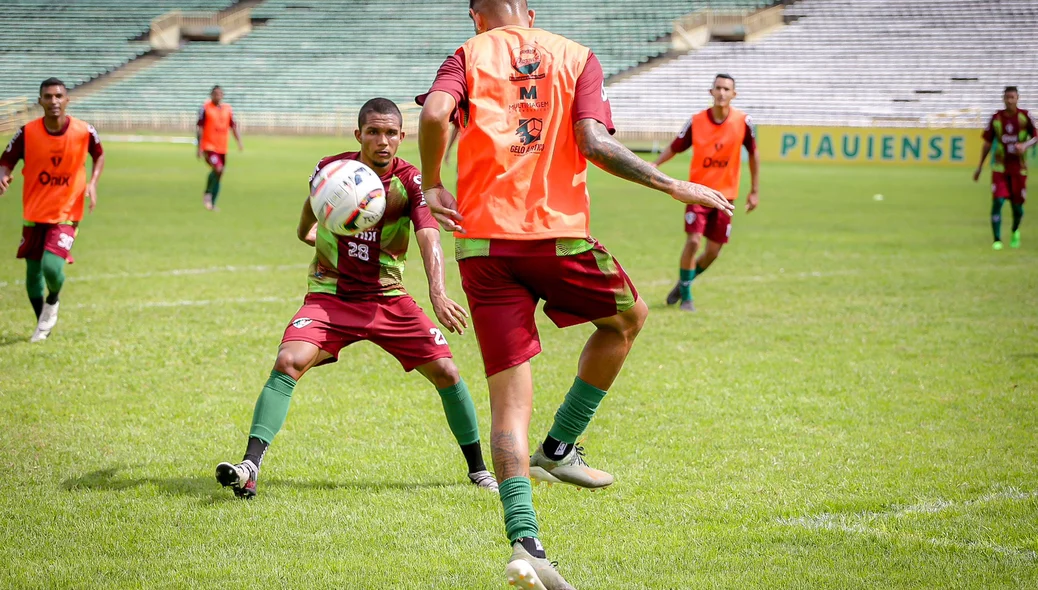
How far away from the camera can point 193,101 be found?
4975 cm

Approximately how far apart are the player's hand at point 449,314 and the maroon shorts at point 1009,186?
45.0 ft

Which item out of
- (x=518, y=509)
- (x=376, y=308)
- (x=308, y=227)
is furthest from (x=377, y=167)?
(x=518, y=509)

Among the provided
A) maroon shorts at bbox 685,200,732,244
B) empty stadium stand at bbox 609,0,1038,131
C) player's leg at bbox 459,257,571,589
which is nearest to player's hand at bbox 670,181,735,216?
player's leg at bbox 459,257,571,589

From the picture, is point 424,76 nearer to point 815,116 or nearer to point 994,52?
point 815,116

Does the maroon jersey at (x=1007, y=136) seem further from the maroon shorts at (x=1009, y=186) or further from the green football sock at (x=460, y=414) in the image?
the green football sock at (x=460, y=414)

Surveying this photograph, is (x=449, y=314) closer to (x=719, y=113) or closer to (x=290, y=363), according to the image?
(x=290, y=363)

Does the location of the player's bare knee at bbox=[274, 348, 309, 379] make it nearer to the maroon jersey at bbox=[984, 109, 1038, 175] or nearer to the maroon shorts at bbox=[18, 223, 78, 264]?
the maroon shorts at bbox=[18, 223, 78, 264]

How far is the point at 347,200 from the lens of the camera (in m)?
4.87

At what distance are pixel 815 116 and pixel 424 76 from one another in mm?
18453

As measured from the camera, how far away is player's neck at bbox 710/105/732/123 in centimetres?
1115

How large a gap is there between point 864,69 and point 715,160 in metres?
36.1

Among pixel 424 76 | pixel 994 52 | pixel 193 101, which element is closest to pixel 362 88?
pixel 424 76

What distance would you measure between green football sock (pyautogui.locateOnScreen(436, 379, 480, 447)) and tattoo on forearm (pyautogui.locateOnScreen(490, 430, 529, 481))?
1.56 m

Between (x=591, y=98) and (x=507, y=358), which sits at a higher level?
(x=591, y=98)
